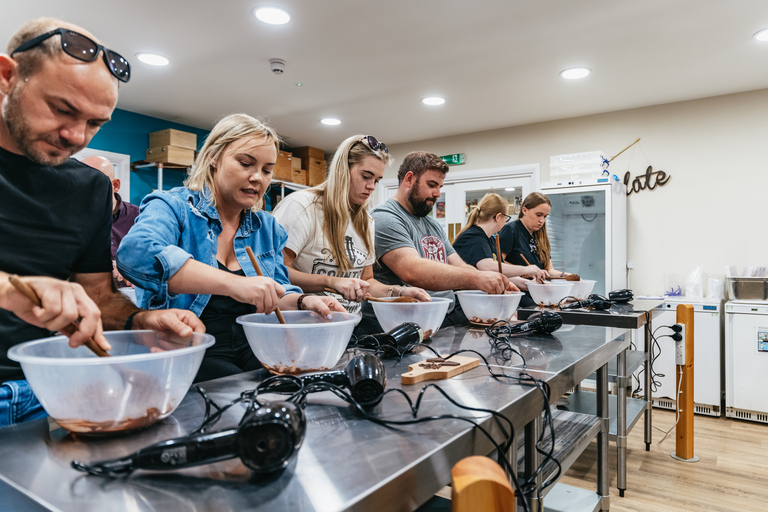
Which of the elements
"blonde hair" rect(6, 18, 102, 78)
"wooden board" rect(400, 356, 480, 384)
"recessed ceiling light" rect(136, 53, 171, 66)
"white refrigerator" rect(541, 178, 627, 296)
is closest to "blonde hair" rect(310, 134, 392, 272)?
"wooden board" rect(400, 356, 480, 384)

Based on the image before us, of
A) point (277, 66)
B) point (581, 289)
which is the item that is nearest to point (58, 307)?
point (581, 289)

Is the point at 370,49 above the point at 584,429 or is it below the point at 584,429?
above

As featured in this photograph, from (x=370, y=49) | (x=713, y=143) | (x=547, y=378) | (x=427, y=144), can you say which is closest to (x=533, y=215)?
(x=370, y=49)

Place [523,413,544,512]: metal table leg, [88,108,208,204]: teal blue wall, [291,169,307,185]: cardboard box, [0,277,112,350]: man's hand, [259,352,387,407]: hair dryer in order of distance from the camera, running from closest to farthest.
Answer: [0,277,112,350]: man's hand < [259,352,387,407]: hair dryer < [523,413,544,512]: metal table leg < [88,108,208,204]: teal blue wall < [291,169,307,185]: cardboard box

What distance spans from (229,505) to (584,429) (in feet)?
5.11

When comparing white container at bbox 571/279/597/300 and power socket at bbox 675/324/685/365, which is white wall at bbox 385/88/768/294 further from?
white container at bbox 571/279/597/300

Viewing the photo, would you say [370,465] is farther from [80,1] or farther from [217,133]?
[80,1]

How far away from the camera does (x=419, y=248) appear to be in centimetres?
206

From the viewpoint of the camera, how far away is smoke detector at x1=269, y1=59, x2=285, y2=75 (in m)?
3.41

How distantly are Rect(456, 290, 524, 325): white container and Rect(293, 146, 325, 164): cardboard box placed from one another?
4.61 meters

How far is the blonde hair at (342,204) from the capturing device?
1705 mm


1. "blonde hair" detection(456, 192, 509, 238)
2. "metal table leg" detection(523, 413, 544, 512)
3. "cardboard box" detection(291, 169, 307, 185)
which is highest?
"cardboard box" detection(291, 169, 307, 185)

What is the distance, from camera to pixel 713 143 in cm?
416

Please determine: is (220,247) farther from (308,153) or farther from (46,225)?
(308,153)
